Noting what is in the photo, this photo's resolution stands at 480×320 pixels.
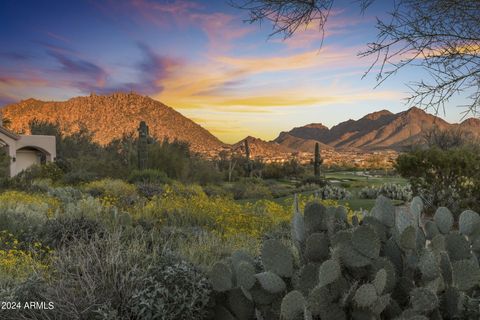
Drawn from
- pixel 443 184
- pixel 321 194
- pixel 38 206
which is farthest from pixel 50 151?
pixel 443 184

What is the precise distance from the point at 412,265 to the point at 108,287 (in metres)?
2.32

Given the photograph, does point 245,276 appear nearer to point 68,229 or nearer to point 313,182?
point 68,229

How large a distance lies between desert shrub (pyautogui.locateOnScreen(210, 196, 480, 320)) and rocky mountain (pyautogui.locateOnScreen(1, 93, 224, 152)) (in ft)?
218

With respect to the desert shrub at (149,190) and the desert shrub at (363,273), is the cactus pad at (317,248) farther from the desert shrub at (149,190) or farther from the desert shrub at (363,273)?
the desert shrub at (149,190)

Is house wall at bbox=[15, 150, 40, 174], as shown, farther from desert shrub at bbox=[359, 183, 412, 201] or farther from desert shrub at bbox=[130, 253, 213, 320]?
desert shrub at bbox=[130, 253, 213, 320]

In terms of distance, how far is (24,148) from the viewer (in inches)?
1407

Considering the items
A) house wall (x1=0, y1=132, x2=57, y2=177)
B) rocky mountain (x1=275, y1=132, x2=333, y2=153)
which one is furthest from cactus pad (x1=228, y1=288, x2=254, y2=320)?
rocky mountain (x1=275, y1=132, x2=333, y2=153)

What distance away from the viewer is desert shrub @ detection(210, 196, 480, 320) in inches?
112

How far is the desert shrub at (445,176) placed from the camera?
527 inches

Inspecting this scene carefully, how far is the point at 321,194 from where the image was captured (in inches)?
734

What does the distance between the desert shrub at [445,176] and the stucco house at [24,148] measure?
26.6 m

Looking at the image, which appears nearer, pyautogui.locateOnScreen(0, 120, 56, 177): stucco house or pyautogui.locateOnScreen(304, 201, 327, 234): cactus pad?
pyautogui.locateOnScreen(304, 201, 327, 234): cactus pad

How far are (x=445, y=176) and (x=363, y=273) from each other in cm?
1197

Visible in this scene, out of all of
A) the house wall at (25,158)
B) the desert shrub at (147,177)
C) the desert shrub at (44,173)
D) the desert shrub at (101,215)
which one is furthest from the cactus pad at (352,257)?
the house wall at (25,158)
